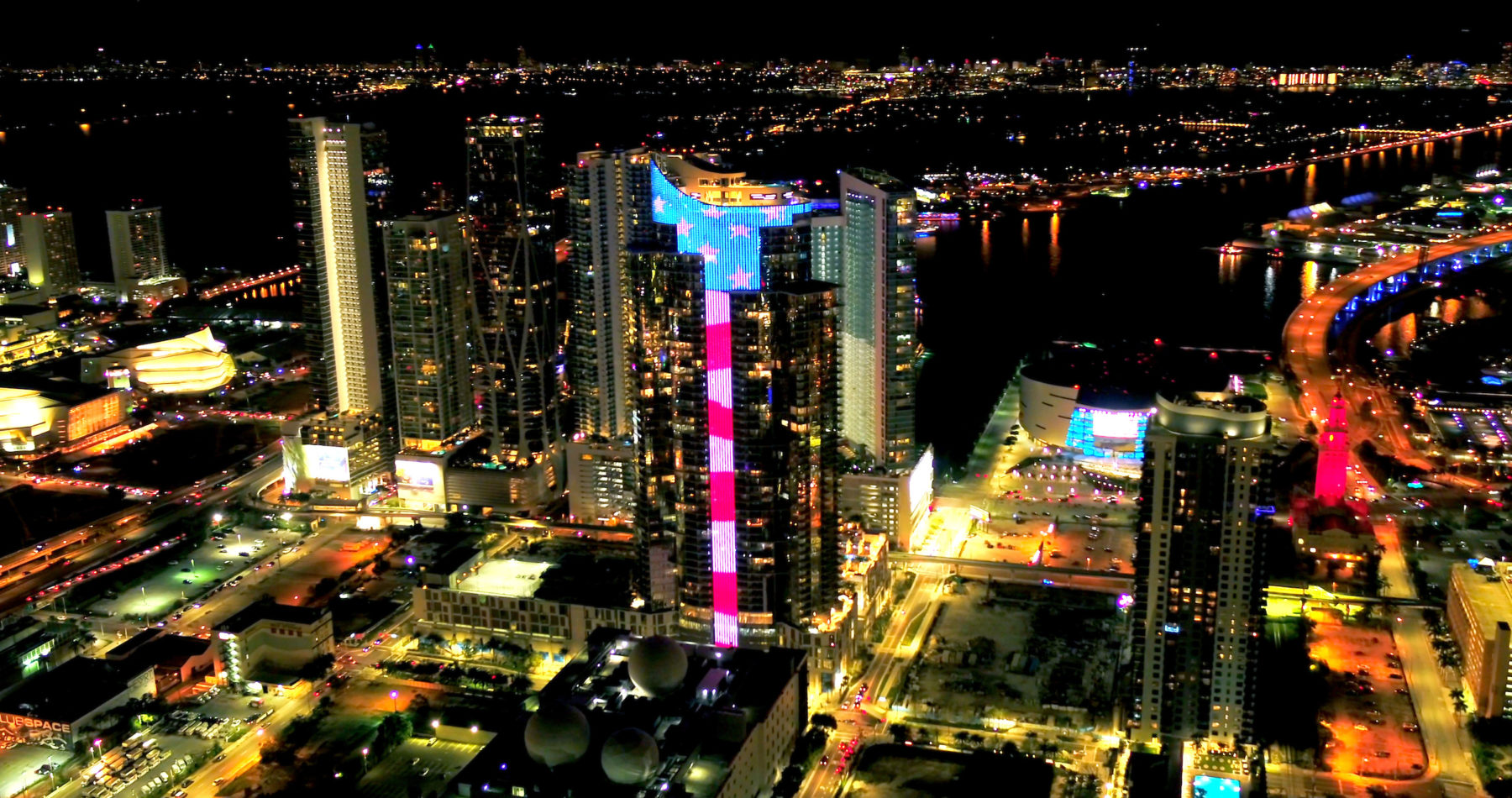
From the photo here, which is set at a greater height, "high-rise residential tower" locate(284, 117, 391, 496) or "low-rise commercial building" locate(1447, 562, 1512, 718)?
"high-rise residential tower" locate(284, 117, 391, 496)

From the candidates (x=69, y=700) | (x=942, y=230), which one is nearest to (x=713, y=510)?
(x=69, y=700)

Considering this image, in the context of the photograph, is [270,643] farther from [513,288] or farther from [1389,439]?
[1389,439]

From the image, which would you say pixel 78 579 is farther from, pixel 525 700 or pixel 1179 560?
pixel 1179 560

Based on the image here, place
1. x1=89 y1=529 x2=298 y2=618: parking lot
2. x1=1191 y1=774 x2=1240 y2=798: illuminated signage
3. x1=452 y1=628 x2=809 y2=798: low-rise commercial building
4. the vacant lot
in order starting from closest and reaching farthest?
x1=452 y1=628 x2=809 y2=798: low-rise commercial building, x1=1191 y1=774 x2=1240 y2=798: illuminated signage, the vacant lot, x1=89 y1=529 x2=298 y2=618: parking lot

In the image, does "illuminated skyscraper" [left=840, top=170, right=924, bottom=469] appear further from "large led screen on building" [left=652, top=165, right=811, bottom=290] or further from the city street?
the city street

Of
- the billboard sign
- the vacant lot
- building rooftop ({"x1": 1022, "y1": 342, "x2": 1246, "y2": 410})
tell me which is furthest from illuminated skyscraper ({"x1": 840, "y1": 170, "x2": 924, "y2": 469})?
the billboard sign

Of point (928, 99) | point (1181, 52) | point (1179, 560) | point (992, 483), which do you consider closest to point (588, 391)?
point (992, 483)

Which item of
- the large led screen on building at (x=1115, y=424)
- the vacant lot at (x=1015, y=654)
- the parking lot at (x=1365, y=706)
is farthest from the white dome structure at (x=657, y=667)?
the large led screen on building at (x=1115, y=424)

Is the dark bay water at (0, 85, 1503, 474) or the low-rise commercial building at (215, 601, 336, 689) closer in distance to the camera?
the low-rise commercial building at (215, 601, 336, 689)
